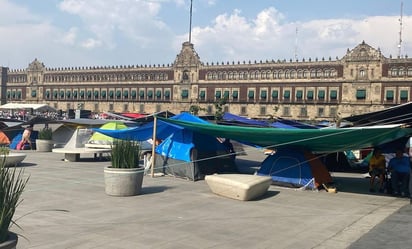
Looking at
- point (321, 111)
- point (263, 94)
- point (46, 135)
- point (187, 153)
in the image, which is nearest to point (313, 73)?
point (321, 111)

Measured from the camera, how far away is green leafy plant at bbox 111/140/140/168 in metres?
9.83

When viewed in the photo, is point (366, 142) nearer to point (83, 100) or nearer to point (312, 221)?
point (312, 221)

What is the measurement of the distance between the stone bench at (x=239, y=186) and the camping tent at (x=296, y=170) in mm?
1789

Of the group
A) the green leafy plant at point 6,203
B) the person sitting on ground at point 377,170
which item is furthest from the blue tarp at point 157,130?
the green leafy plant at point 6,203

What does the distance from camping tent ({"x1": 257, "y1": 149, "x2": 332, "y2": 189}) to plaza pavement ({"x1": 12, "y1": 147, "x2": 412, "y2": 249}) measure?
0.45 meters

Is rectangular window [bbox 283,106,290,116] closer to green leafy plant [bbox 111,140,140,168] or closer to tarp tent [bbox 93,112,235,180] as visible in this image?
tarp tent [bbox 93,112,235,180]

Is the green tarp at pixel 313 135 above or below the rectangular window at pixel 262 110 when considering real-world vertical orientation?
below

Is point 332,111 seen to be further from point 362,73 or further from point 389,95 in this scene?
point 389,95

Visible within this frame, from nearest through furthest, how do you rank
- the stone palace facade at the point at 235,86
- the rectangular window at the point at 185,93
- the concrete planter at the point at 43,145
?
the concrete planter at the point at 43,145
the stone palace facade at the point at 235,86
the rectangular window at the point at 185,93

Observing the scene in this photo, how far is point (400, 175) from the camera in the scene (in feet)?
38.0

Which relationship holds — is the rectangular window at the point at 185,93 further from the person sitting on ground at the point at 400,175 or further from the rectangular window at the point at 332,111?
the person sitting on ground at the point at 400,175

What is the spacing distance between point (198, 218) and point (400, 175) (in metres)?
6.26

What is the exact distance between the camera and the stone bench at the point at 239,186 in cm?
975

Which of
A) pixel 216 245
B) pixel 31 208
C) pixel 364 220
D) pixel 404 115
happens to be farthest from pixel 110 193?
pixel 404 115
